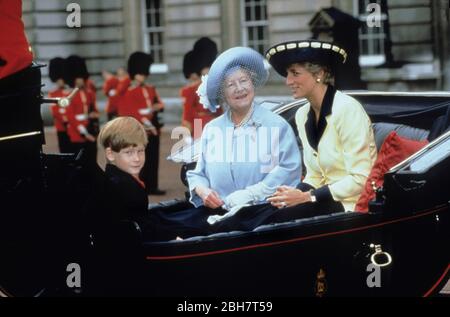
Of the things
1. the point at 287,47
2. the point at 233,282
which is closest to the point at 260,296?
the point at 233,282

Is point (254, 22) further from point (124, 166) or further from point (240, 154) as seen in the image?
point (124, 166)

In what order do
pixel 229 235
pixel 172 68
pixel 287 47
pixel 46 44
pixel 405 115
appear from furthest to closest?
1. pixel 172 68
2. pixel 46 44
3. pixel 405 115
4. pixel 287 47
5. pixel 229 235

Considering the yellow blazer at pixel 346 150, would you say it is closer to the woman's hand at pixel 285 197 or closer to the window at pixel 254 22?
the woman's hand at pixel 285 197

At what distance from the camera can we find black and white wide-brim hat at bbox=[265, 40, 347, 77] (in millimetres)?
3967

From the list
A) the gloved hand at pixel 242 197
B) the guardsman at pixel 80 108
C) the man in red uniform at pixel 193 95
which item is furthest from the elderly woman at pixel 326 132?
the guardsman at pixel 80 108

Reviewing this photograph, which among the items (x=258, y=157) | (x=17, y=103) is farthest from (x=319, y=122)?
(x=17, y=103)

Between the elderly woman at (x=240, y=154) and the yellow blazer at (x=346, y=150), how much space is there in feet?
0.50

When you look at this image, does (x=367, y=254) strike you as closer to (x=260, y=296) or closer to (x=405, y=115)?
(x=260, y=296)

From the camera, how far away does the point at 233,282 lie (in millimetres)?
3715

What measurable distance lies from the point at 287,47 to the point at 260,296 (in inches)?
40.5

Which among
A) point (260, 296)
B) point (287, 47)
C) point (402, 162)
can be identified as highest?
point (287, 47)

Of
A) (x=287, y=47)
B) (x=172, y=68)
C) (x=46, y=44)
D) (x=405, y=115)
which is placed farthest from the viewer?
(x=172, y=68)

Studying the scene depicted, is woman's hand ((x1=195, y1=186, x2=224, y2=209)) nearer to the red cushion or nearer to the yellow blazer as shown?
the yellow blazer

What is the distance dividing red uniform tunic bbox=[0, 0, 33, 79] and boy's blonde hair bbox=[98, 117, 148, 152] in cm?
44
